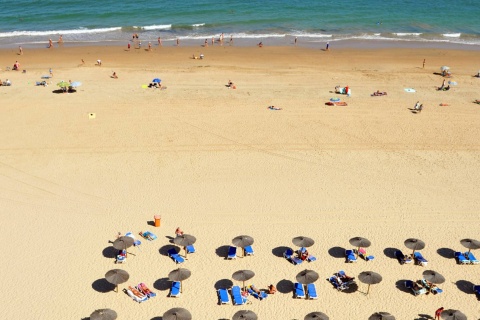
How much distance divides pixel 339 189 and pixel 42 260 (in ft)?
48.6

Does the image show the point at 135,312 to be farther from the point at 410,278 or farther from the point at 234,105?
the point at 234,105

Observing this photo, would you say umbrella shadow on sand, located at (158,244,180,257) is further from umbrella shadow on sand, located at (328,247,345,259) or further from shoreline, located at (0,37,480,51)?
shoreline, located at (0,37,480,51)

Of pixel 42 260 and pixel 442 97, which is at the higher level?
pixel 442 97

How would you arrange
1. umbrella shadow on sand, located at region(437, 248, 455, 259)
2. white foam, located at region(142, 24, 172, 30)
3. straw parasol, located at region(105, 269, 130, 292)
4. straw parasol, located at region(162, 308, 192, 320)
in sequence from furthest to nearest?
white foam, located at region(142, 24, 172, 30)
umbrella shadow on sand, located at region(437, 248, 455, 259)
straw parasol, located at region(105, 269, 130, 292)
straw parasol, located at region(162, 308, 192, 320)

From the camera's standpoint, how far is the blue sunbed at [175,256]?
64.7ft

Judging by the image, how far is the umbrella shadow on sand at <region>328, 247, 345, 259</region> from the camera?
20288 millimetres

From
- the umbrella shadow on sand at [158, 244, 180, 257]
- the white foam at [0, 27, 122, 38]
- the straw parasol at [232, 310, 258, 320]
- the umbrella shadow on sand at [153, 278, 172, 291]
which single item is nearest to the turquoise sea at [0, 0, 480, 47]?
the white foam at [0, 27, 122, 38]

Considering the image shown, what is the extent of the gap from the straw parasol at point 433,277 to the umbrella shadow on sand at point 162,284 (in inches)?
392

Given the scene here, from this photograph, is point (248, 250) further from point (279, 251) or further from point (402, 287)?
point (402, 287)

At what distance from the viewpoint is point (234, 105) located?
34.8 meters

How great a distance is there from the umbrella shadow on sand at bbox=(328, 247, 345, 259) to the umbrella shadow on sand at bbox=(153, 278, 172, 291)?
7008 mm

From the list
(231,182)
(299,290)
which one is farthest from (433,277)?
(231,182)

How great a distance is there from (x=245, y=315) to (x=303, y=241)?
16.3 ft

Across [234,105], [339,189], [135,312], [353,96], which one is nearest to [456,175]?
[339,189]
